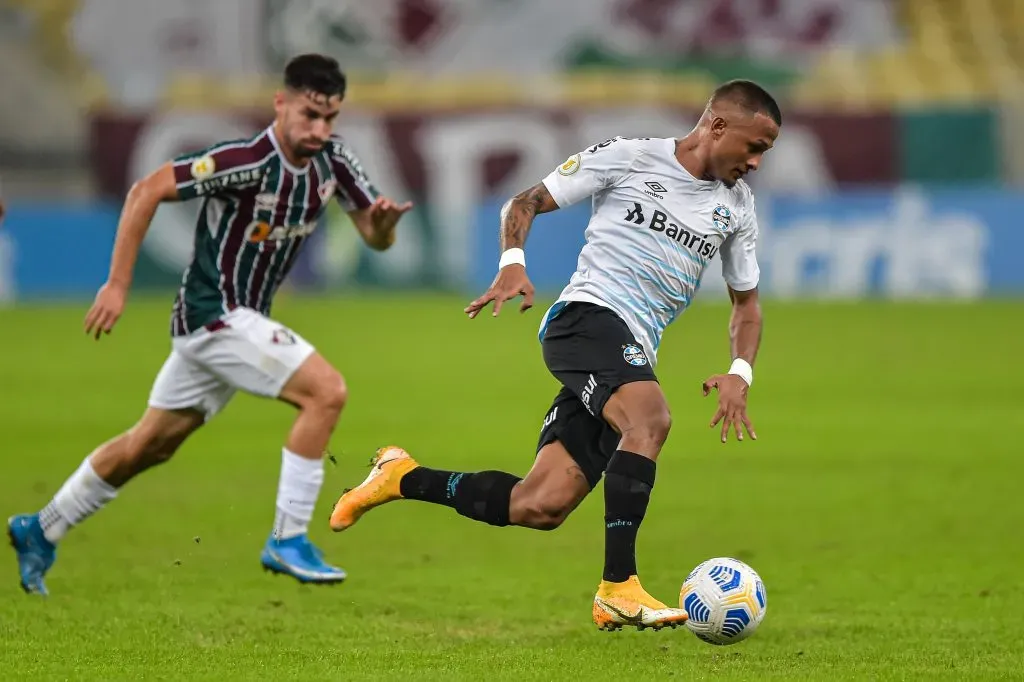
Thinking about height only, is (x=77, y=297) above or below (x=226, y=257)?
above

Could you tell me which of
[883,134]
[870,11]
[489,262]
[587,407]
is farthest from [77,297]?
[587,407]

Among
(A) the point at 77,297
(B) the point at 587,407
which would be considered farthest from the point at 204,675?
(A) the point at 77,297

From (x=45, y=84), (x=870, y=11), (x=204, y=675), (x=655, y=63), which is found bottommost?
(x=204, y=675)

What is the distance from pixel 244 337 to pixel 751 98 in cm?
250

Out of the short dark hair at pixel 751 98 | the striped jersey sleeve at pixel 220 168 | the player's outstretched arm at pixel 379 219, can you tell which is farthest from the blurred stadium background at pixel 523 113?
the short dark hair at pixel 751 98

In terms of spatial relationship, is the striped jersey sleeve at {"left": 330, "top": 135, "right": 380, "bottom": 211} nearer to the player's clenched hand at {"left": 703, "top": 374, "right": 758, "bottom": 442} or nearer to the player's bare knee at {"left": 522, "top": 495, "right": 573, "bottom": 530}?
the player's bare knee at {"left": 522, "top": 495, "right": 573, "bottom": 530}

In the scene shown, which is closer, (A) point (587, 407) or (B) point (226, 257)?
(A) point (587, 407)

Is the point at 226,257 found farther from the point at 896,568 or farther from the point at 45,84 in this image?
the point at 45,84

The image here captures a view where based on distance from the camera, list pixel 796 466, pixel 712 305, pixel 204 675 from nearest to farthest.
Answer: pixel 204 675, pixel 796 466, pixel 712 305

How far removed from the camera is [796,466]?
443 inches

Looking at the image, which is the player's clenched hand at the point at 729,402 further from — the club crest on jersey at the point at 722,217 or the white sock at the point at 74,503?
the white sock at the point at 74,503

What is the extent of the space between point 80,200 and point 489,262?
25.4 feet

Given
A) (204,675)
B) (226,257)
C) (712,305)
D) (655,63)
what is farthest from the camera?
(655,63)

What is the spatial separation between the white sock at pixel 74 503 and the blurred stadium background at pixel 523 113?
17836mm
